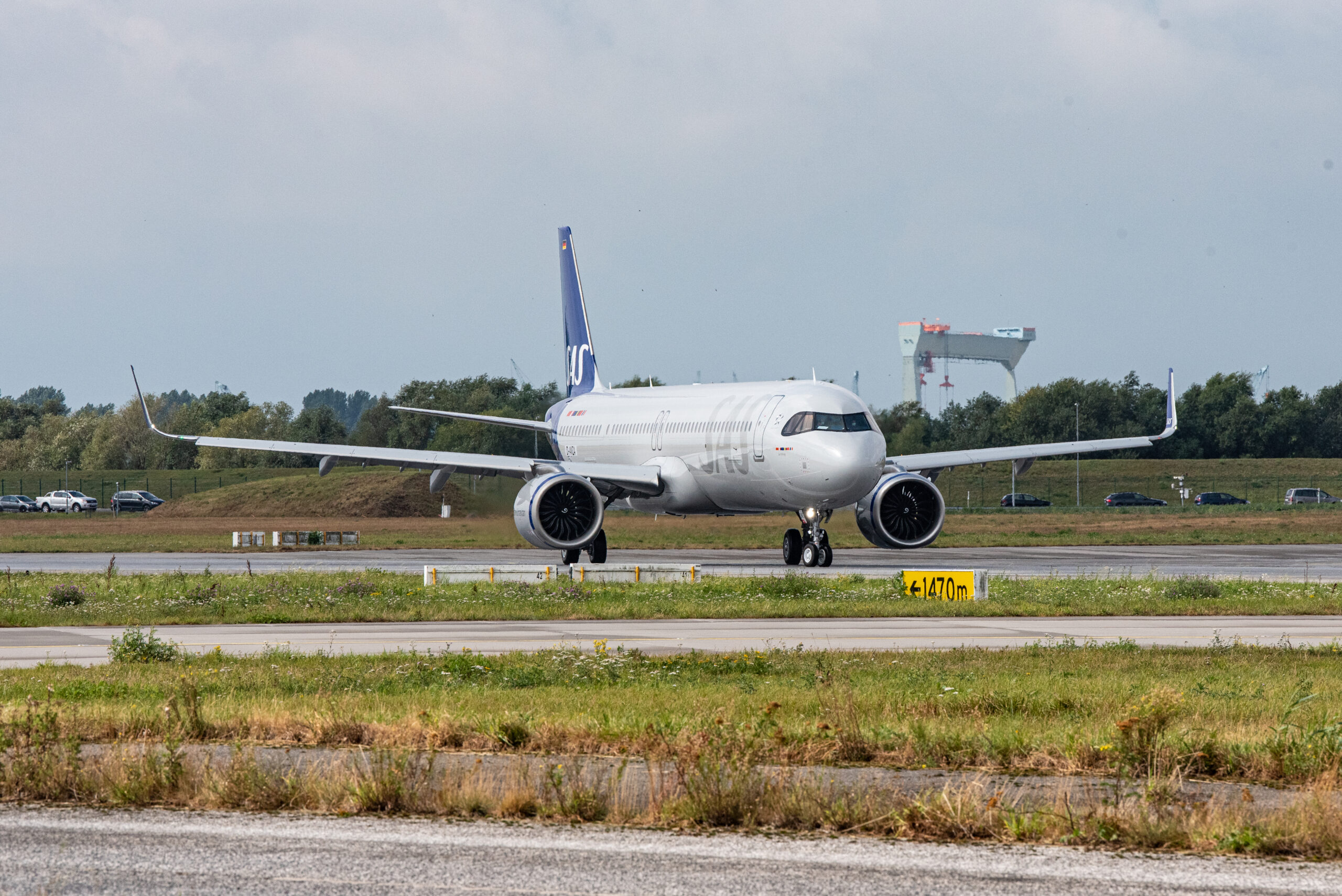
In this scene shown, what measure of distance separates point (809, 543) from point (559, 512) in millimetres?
6362

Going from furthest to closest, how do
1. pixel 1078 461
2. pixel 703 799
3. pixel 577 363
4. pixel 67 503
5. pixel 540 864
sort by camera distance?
pixel 1078 461, pixel 67 503, pixel 577 363, pixel 703 799, pixel 540 864

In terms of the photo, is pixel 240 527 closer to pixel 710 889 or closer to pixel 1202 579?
pixel 1202 579

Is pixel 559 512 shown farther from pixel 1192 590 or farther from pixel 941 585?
pixel 1192 590

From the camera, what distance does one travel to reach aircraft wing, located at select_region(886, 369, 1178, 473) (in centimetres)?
4219

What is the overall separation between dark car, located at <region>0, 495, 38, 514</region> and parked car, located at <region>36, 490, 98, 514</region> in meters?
0.63

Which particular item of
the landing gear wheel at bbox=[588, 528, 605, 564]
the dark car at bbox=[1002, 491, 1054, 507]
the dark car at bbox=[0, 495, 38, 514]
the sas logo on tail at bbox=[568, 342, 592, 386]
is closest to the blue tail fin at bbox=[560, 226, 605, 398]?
the sas logo on tail at bbox=[568, 342, 592, 386]

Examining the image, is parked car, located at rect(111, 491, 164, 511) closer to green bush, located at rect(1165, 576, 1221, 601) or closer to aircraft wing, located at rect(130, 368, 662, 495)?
aircraft wing, located at rect(130, 368, 662, 495)

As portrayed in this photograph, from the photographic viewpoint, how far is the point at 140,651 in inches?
750

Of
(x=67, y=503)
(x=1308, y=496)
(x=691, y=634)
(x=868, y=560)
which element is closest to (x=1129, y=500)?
(x=1308, y=496)

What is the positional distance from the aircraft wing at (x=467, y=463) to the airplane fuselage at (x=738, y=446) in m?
0.70

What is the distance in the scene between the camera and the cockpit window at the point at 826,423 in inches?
1430

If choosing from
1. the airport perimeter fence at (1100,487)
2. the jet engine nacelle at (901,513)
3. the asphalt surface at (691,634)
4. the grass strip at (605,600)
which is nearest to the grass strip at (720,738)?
the asphalt surface at (691,634)

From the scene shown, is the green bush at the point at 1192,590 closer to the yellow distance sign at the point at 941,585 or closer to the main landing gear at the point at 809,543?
the yellow distance sign at the point at 941,585

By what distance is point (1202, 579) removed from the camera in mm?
30266
